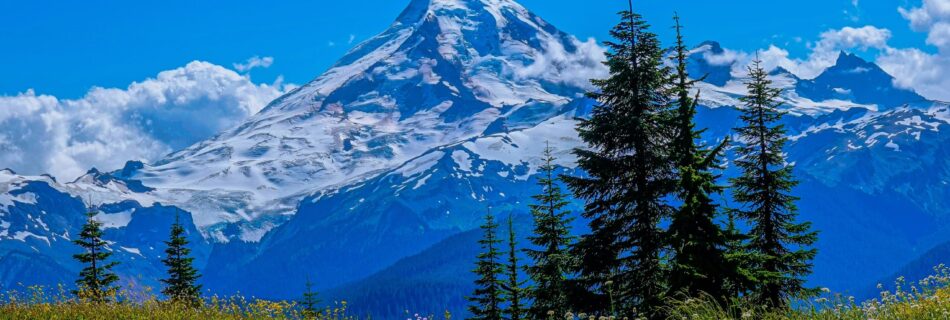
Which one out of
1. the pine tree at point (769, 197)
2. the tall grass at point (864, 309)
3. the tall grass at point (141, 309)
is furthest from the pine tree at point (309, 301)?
the pine tree at point (769, 197)

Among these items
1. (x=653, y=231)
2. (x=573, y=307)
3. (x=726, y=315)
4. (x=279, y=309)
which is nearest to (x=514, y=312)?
(x=573, y=307)

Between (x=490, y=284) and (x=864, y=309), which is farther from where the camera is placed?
(x=490, y=284)

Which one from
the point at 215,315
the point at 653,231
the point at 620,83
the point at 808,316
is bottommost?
the point at 808,316

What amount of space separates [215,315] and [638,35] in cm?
1428

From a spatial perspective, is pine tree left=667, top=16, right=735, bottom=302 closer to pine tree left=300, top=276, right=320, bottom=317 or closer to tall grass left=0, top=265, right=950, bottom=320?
tall grass left=0, top=265, right=950, bottom=320

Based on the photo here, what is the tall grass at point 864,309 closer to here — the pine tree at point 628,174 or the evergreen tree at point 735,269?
Result: the evergreen tree at point 735,269

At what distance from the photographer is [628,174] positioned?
2297 cm

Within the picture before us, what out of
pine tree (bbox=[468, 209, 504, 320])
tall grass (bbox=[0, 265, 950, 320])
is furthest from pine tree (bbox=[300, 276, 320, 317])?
pine tree (bbox=[468, 209, 504, 320])

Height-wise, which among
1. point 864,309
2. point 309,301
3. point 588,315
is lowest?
point 864,309

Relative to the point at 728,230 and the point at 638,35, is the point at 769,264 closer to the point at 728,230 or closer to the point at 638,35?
the point at 638,35

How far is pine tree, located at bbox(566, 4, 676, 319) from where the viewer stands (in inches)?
876

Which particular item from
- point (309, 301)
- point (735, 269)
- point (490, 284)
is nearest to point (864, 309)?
point (735, 269)

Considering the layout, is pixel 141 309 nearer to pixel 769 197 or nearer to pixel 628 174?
pixel 628 174

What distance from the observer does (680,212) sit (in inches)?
703
